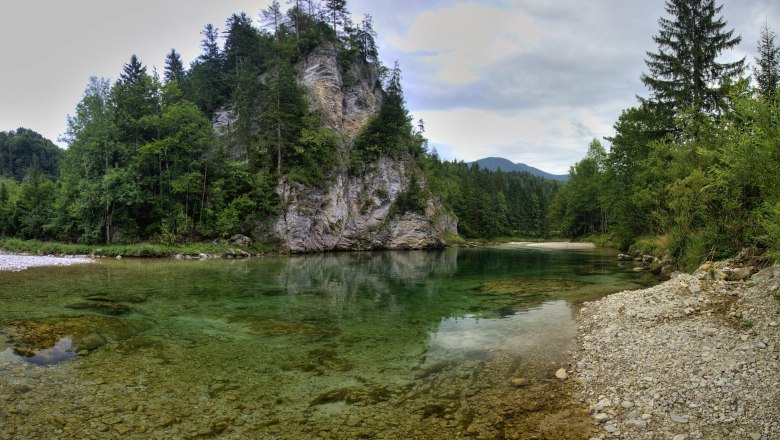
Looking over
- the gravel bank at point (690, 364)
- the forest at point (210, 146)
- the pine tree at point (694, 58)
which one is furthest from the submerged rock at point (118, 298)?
the pine tree at point (694, 58)

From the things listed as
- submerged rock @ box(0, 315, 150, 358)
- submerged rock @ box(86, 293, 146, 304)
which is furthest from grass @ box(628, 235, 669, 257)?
submerged rock @ box(86, 293, 146, 304)

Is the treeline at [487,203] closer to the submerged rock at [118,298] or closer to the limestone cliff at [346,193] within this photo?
the limestone cliff at [346,193]

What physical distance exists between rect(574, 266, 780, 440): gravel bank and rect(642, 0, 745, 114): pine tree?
83.7ft

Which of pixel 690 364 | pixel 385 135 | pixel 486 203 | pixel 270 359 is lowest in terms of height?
pixel 270 359

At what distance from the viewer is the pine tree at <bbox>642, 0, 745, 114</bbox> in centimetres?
2938

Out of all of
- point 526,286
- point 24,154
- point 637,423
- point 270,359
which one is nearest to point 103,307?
point 270,359

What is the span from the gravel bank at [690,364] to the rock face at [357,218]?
41677 mm

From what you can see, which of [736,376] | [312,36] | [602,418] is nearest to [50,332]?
[602,418]

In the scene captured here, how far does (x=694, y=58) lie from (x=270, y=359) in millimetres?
37212

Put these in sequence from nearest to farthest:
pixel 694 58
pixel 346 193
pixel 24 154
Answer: pixel 694 58 → pixel 346 193 → pixel 24 154

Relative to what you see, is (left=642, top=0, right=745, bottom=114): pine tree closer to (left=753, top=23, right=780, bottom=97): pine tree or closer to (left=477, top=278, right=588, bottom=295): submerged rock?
(left=753, top=23, right=780, bottom=97): pine tree

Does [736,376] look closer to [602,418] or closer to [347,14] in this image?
[602,418]

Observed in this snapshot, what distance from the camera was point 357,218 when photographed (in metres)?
58.8

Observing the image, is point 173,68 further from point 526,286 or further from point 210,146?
point 526,286
